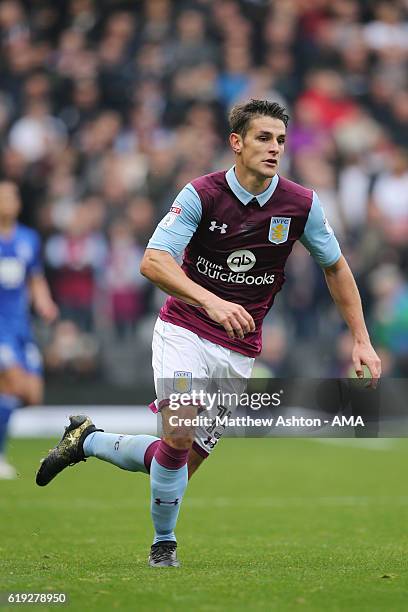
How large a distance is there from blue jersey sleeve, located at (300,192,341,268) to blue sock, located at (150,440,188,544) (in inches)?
55.0

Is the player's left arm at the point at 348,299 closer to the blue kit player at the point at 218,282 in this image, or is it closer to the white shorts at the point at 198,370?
the blue kit player at the point at 218,282

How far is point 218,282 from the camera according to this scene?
7.07 meters

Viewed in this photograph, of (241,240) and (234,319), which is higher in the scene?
(241,240)

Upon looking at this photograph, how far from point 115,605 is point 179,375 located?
1.67 metres

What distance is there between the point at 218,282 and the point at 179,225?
0.49 m

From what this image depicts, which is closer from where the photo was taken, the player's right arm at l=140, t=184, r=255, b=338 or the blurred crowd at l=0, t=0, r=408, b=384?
the player's right arm at l=140, t=184, r=255, b=338

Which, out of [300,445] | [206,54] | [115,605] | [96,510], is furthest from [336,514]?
[206,54]

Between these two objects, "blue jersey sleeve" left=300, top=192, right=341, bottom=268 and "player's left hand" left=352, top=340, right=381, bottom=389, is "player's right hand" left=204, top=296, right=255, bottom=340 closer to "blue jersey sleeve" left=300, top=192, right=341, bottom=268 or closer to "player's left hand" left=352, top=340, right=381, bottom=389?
"player's left hand" left=352, top=340, right=381, bottom=389

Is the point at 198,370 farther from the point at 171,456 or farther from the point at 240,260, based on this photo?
the point at 240,260

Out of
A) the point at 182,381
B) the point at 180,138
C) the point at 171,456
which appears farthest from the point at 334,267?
the point at 180,138

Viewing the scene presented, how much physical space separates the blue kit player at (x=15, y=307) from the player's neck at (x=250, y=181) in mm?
6099

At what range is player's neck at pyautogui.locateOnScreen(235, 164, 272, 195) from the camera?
6.99 m

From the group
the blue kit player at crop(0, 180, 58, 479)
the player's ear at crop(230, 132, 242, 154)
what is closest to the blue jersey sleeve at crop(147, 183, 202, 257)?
the player's ear at crop(230, 132, 242, 154)

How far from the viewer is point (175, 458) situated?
21.9 ft
